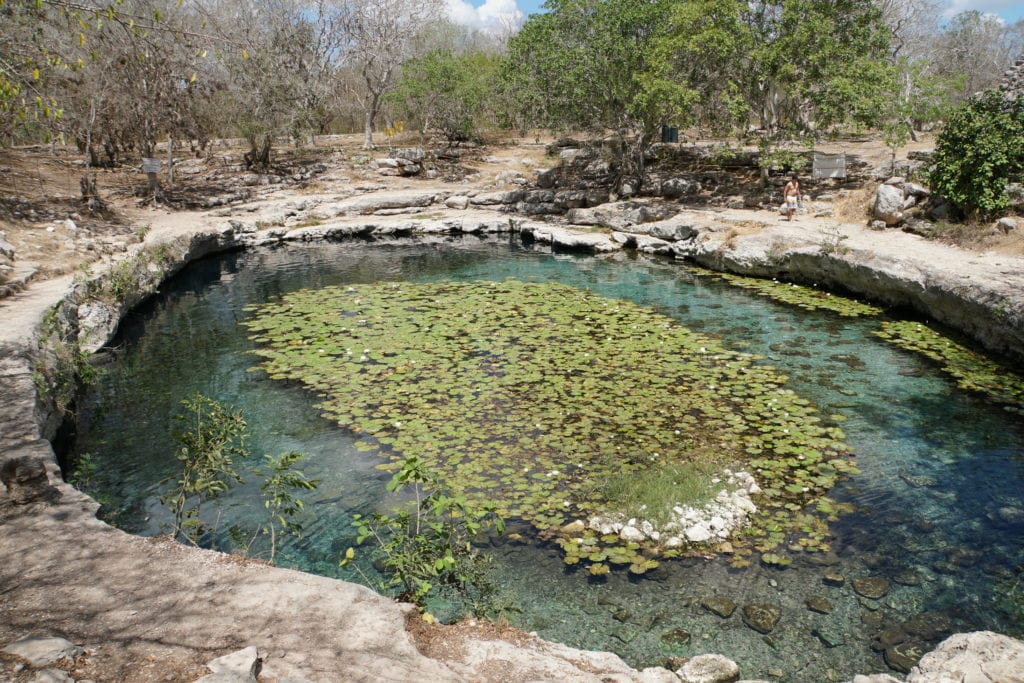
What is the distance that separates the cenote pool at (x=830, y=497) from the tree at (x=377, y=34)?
22.4 m

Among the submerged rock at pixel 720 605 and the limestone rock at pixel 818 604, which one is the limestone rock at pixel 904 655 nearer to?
the limestone rock at pixel 818 604

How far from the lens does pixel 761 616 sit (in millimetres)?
5234

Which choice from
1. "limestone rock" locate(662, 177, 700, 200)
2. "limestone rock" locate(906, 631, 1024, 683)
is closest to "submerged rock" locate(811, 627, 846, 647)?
"limestone rock" locate(906, 631, 1024, 683)

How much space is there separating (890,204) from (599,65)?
916cm

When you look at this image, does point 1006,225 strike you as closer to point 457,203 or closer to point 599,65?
point 599,65

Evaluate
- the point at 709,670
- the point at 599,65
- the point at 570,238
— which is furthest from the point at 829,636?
the point at 599,65

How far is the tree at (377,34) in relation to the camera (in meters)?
32.8

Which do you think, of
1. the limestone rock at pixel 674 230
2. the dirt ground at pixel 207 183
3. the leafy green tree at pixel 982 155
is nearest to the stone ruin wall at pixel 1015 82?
the leafy green tree at pixel 982 155

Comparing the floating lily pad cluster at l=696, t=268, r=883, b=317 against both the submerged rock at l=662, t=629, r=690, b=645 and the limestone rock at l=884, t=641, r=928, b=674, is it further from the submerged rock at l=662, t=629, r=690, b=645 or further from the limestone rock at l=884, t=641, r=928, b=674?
the submerged rock at l=662, t=629, r=690, b=645

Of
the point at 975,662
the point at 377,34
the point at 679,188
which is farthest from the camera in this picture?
the point at 377,34

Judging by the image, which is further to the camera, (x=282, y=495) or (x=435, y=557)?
(x=282, y=495)

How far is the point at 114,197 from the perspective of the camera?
2294 centimetres

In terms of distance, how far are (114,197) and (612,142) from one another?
1866 cm

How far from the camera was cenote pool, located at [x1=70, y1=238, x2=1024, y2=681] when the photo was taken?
512 centimetres
